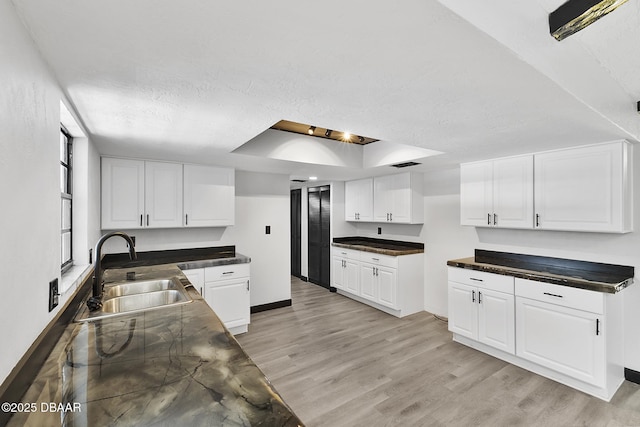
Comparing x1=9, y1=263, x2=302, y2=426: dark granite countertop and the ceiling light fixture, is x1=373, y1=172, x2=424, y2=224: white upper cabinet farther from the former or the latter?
x1=9, y1=263, x2=302, y2=426: dark granite countertop

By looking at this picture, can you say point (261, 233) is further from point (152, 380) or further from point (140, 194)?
point (152, 380)

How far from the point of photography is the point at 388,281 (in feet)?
14.1

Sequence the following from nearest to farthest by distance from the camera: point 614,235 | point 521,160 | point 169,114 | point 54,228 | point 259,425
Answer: point 259,425 < point 54,228 < point 169,114 < point 614,235 < point 521,160

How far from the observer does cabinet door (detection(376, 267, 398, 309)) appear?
420 cm

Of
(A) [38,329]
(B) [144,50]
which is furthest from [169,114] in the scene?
(A) [38,329]

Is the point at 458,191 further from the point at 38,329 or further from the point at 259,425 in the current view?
the point at 38,329

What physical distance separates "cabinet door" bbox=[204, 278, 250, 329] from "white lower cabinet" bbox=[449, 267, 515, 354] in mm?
2517

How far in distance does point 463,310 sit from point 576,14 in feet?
10.3

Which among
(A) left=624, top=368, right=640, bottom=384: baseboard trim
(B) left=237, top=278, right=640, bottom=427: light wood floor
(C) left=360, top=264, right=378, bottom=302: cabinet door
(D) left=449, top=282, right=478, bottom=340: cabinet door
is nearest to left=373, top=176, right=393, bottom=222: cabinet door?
(C) left=360, top=264, right=378, bottom=302: cabinet door

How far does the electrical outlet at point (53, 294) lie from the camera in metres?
1.21

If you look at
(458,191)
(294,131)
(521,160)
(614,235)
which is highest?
(294,131)

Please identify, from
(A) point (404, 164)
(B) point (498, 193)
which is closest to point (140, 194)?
(A) point (404, 164)

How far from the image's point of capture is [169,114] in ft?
6.13

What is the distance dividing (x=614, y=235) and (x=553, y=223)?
50 centimetres
